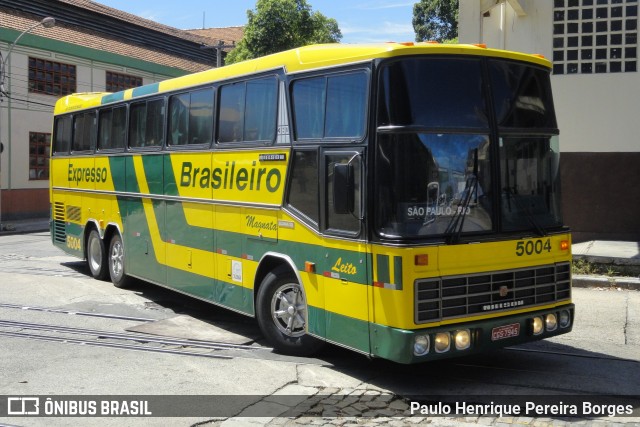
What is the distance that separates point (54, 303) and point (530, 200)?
7291 millimetres

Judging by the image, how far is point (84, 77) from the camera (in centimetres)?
3177

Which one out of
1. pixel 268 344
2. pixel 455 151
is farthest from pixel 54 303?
pixel 455 151

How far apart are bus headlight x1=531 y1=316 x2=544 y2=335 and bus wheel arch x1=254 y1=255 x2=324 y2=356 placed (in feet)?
6.92

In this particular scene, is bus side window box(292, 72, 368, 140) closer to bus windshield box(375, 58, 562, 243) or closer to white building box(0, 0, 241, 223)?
bus windshield box(375, 58, 562, 243)

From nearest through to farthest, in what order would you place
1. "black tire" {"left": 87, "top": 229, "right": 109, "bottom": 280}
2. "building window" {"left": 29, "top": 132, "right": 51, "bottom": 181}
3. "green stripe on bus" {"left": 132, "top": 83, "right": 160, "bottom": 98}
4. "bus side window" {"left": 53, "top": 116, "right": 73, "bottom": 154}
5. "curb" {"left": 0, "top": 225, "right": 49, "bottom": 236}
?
"green stripe on bus" {"left": 132, "top": 83, "right": 160, "bottom": 98}, "black tire" {"left": 87, "top": 229, "right": 109, "bottom": 280}, "bus side window" {"left": 53, "top": 116, "right": 73, "bottom": 154}, "curb" {"left": 0, "top": 225, "right": 49, "bottom": 236}, "building window" {"left": 29, "top": 132, "right": 51, "bottom": 181}

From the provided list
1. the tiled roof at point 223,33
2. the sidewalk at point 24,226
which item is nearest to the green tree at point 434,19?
the tiled roof at point 223,33

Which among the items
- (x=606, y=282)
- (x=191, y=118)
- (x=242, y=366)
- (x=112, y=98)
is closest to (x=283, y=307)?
(x=242, y=366)

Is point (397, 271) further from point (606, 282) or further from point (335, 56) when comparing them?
point (606, 282)

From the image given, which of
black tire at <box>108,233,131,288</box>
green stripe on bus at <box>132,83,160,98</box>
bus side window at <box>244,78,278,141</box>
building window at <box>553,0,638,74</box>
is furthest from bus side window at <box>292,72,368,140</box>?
building window at <box>553,0,638,74</box>

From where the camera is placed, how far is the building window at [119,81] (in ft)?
110

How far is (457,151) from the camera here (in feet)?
20.6

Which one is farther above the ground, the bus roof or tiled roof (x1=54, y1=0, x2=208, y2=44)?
tiled roof (x1=54, y1=0, x2=208, y2=44)

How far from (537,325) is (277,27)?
28.9m

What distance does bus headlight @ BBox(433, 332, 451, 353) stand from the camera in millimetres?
6035
